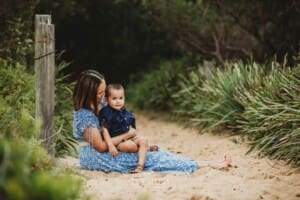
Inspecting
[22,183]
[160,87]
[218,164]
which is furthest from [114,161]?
[160,87]

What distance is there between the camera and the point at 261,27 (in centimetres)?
1359

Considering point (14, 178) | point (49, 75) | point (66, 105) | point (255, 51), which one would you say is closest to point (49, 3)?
point (66, 105)

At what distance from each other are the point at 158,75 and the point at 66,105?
5.68 meters

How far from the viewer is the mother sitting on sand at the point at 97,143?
278 inches

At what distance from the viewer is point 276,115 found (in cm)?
807

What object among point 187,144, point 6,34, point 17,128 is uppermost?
point 6,34

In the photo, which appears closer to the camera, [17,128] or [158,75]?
[17,128]

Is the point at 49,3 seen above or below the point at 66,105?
above

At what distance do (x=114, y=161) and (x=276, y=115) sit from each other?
7.09 ft

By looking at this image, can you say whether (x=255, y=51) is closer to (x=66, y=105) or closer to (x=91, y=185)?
(x=66, y=105)

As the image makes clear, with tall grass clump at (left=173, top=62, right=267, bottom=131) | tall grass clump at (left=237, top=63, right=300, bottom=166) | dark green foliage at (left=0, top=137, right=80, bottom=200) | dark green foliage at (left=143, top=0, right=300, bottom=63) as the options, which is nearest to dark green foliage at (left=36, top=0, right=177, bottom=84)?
dark green foliage at (left=143, top=0, right=300, bottom=63)

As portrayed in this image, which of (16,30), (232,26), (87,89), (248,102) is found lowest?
(248,102)

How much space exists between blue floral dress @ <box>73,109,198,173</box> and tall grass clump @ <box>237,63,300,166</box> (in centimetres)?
116

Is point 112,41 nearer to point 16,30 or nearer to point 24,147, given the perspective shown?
point 16,30
